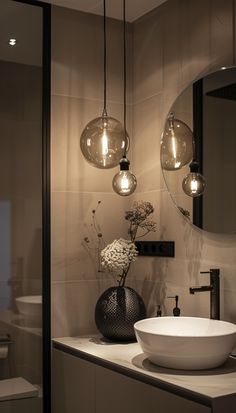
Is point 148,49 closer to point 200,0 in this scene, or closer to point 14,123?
point 200,0

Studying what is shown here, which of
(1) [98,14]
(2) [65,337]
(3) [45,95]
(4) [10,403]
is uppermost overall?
(1) [98,14]

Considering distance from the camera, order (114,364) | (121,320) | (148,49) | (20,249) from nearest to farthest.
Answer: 1. (114,364)
2. (121,320)
3. (20,249)
4. (148,49)

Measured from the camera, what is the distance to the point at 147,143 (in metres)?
3.10

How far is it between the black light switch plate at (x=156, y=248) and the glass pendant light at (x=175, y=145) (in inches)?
15.8

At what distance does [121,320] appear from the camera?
2.69 meters

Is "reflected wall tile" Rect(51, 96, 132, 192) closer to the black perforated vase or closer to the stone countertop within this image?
the black perforated vase

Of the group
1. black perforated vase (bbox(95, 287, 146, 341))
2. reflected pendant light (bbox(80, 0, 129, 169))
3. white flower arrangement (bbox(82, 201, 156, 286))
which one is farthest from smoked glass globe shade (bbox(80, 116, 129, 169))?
black perforated vase (bbox(95, 287, 146, 341))

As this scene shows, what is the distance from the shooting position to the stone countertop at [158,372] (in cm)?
192

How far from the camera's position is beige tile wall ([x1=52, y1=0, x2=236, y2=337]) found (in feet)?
9.27

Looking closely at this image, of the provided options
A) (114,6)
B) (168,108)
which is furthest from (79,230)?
(114,6)

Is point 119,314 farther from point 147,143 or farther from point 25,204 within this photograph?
point 147,143

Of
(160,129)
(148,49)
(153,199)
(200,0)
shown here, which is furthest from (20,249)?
(200,0)

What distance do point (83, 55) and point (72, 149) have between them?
1.76ft

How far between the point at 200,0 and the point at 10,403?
2.21 meters
